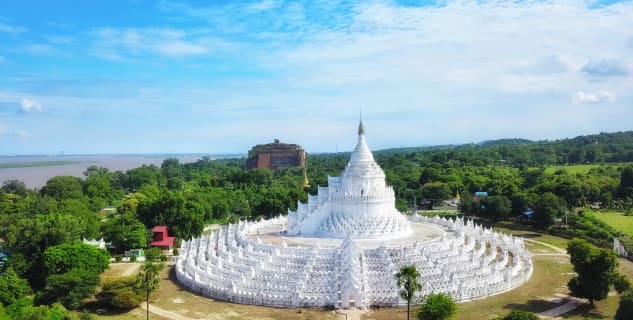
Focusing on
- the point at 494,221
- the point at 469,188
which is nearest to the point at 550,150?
the point at 469,188

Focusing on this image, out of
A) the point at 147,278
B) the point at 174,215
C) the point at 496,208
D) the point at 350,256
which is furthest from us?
the point at 496,208

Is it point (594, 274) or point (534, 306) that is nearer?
point (594, 274)

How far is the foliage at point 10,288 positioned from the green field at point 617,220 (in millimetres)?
66478

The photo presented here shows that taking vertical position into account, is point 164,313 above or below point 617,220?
below

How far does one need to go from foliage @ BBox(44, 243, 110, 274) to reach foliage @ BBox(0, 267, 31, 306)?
10.8 feet

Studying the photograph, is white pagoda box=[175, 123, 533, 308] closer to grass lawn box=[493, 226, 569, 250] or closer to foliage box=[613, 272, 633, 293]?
foliage box=[613, 272, 633, 293]

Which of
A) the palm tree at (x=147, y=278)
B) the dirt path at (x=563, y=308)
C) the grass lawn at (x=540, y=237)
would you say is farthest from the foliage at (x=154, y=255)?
the grass lawn at (x=540, y=237)

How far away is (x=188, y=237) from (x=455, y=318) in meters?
39.0

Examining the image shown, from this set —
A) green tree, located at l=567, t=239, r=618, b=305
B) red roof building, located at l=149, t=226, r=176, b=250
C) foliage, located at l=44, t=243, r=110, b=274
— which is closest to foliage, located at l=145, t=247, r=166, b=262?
red roof building, located at l=149, t=226, r=176, b=250

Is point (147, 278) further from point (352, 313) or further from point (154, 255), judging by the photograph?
point (154, 255)

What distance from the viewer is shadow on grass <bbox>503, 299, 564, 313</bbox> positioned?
40.7 meters

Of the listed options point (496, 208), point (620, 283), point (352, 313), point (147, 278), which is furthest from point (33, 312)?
point (496, 208)

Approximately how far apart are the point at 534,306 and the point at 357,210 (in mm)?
20614

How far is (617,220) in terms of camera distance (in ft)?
252
